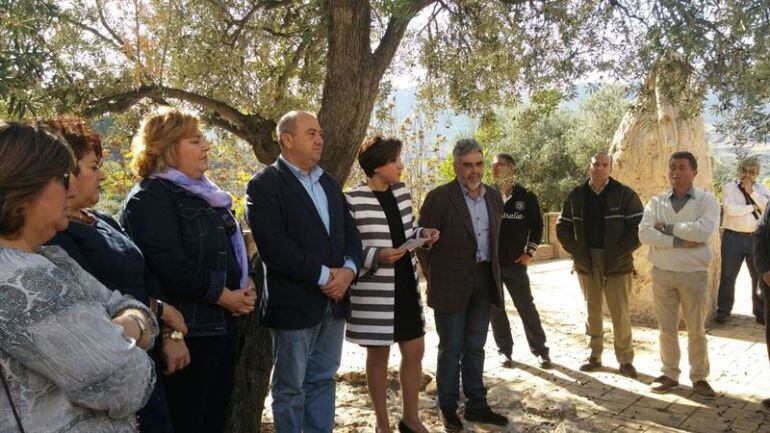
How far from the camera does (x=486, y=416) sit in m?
4.99

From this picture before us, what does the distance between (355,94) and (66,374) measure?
3.49 meters

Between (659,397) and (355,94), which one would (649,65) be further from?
(659,397)

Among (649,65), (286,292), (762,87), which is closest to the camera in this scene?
(286,292)

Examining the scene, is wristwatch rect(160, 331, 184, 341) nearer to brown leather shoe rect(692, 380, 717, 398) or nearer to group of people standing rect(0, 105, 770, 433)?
group of people standing rect(0, 105, 770, 433)

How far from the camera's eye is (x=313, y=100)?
23.2ft

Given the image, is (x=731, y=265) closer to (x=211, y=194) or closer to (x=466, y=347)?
(x=466, y=347)

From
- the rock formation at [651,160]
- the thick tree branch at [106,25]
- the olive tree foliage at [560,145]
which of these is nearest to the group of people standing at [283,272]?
the rock formation at [651,160]

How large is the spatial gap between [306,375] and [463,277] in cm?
153

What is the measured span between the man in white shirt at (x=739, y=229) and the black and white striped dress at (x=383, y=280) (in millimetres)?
5721

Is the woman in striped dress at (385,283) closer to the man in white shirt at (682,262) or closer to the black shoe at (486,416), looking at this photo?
the black shoe at (486,416)

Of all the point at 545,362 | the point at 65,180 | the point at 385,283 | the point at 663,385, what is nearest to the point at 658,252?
the point at 663,385

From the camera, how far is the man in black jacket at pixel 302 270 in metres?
3.71

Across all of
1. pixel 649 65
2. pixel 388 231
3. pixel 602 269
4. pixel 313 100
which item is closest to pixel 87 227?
pixel 388 231

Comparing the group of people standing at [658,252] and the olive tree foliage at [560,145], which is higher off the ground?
the olive tree foliage at [560,145]
